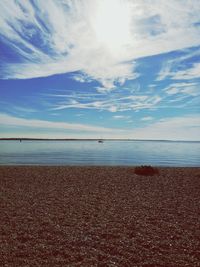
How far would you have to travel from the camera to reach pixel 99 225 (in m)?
10.4

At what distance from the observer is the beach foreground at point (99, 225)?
7.64 m

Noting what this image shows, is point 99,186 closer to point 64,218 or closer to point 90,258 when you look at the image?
point 64,218

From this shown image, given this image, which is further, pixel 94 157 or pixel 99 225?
pixel 94 157

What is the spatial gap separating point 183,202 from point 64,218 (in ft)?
21.9

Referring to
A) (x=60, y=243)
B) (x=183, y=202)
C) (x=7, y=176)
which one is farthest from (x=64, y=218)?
(x=7, y=176)

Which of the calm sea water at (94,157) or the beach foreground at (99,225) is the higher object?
the calm sea water at (94,157)

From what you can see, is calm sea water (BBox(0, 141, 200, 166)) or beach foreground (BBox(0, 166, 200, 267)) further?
calm sea water (BBox(0, 141, 200, 166))

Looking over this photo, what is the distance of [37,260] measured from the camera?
7379 mm

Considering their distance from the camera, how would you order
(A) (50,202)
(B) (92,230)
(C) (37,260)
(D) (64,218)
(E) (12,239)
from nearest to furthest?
1. (C) (37,260)
2. (E) (12,239)
3. (B) (92,230)
4. (D) (64,218)
5. (A) (50,202)

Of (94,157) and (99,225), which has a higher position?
(94,157)

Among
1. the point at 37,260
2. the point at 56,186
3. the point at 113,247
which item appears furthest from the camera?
the point at 56,186

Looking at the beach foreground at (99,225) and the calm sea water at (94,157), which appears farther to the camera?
the calm sea water at (94,157)

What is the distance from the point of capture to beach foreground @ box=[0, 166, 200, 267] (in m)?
7.64

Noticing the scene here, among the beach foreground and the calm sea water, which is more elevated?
the calm sea water
